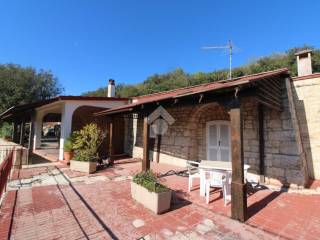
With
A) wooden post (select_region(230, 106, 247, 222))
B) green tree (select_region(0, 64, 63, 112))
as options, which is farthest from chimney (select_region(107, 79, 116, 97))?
green tree (select_region(0, 64, 63, 112))

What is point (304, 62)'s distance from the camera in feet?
22.9

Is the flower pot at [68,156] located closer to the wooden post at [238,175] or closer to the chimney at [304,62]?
the wooden post at [238,175]

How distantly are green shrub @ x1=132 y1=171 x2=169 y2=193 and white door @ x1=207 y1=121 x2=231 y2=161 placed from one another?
3861 millimetres

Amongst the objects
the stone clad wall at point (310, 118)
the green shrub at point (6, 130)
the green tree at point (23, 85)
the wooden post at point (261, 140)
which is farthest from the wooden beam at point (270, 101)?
the green tree at point (23, 85)

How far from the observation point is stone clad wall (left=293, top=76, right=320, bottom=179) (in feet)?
20.5

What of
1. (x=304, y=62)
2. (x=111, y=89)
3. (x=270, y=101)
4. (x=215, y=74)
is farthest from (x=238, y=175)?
(x=215, y=74)

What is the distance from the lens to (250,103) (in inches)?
246

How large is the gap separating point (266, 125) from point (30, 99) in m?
25.8

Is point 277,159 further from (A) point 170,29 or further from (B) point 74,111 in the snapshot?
(A) point 170,29

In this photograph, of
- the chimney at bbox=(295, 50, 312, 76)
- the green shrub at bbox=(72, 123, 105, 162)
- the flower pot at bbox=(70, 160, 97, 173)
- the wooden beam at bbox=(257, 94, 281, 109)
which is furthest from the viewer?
the green shrub at bbox=(72, 123, 105, 162)

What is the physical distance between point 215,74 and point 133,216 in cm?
2673

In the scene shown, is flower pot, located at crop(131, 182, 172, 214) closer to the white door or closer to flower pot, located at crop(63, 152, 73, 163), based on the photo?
the white door

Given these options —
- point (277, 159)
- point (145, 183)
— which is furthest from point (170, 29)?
point (145, 183)

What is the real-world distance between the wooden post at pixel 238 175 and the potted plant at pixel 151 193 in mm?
1280
